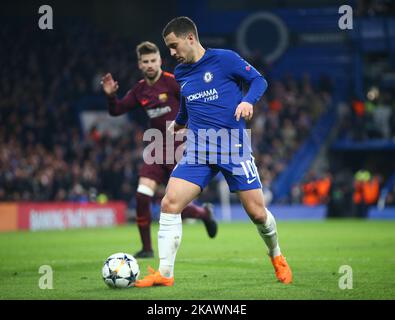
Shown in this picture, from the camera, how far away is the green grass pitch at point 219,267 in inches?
306

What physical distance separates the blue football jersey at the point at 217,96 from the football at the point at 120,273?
1339 mm

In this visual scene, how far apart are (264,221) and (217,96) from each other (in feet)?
4.50

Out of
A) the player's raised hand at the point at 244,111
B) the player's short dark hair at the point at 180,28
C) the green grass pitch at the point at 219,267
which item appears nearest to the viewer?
the green grass pitch at the point at 219,267

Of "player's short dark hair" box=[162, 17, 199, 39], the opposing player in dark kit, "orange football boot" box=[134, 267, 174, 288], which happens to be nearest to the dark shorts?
the opposing player in dark kit

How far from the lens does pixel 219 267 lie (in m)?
10.6

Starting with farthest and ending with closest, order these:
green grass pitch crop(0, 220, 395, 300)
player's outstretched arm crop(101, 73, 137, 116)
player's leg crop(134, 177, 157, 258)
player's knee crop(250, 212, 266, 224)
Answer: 1. player's leg crop(134, 177, 157, 258)
2. player's outstretched arm crop(101, 73, 137, 116)
3. player's knee crop(250, 212, 266, 224)
4. green grass pitch crop(0, 220, 395, 300)

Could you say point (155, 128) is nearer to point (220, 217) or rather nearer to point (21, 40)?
point (220, 217)

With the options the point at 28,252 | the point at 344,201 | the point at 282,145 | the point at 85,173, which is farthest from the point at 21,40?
the point at 28,252

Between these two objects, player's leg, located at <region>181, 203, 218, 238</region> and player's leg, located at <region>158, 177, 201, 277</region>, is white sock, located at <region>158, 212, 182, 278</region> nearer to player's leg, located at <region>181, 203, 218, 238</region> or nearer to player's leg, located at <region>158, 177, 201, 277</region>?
player's leg, located at <region>158, 177, 201, 277</region>

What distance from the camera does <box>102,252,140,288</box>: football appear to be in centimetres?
822

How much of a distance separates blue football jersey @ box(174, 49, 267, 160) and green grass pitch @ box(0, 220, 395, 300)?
1466 millimetres

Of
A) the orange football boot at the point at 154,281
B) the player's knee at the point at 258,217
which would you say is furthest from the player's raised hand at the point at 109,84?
the orange football boot at the point at 154,281

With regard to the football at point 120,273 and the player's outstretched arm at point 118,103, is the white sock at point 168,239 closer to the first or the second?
the football at point 120,273

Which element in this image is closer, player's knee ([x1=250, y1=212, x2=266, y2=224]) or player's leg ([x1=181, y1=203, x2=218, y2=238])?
player's knee ([x1=250, y1=212, x2=266, y2=224])
